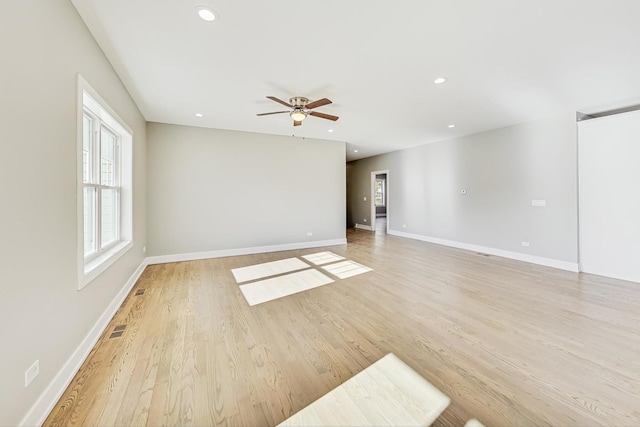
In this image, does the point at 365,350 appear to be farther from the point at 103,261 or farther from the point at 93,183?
the point at 93,183

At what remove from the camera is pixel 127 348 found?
2.25m

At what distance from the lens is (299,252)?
604cm

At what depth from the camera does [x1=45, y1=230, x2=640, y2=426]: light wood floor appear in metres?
1.59

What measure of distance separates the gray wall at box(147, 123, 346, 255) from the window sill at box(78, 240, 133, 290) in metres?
1.77

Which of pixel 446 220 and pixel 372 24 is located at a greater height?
pixel 372 24

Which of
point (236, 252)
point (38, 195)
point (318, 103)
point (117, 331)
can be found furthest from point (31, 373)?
point (236, 252)

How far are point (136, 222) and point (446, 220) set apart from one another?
6.84 metres

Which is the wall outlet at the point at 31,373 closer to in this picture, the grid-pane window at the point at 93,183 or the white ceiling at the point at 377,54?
the grid-pane window at the point at 93,183

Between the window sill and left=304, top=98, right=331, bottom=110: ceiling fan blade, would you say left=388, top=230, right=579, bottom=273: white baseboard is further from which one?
the window sill

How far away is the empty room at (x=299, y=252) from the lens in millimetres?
1561

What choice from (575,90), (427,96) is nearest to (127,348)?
(427,96)

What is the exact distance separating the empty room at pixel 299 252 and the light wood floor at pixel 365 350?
22 millimetres

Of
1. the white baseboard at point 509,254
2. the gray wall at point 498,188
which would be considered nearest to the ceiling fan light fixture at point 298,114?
the gray wall at point 498,188

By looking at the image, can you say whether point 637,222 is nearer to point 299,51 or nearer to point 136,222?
point 299,51
